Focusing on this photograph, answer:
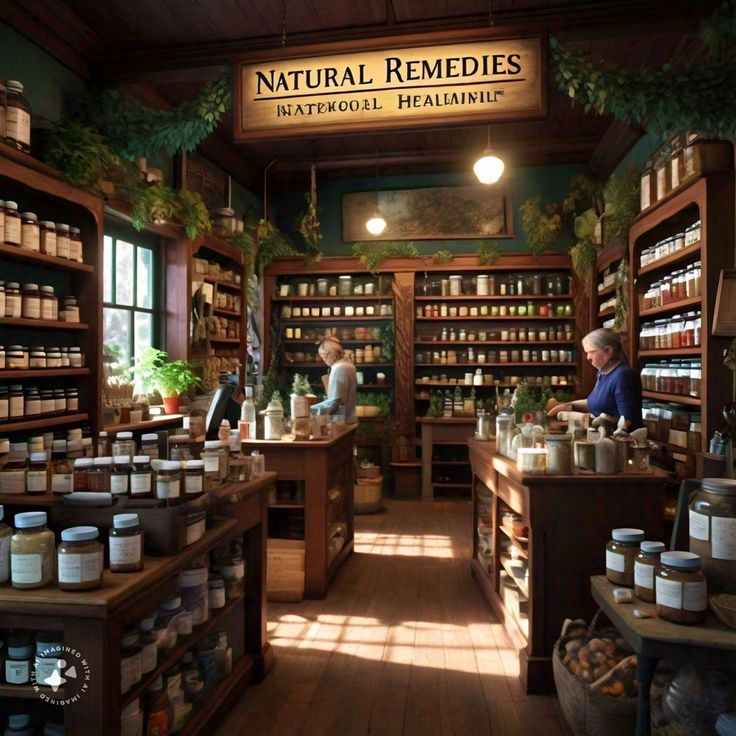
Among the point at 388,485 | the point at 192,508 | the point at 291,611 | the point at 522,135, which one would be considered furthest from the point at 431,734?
the point at 522,135

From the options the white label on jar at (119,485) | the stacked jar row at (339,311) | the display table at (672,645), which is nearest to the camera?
the display table at (672,645)

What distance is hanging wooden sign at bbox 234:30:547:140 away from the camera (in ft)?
11.2

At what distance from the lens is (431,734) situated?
2.66 meters

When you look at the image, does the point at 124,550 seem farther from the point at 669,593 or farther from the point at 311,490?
the point at 311,490

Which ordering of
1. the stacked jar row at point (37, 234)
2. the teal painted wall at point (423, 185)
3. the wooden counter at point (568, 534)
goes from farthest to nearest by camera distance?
the teal painted wall at point (423, 185), the stacked jar row at point (37, 234), the wooden counter at point (568, 534)

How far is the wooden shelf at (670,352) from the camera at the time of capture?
4227 millimetres

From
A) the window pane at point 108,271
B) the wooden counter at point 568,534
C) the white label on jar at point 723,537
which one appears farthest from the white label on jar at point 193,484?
the window pane at point 108,271

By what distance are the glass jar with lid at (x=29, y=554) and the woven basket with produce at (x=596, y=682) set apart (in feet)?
6.34

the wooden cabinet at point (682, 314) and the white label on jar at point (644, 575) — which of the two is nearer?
the white label on jar at point (644, 575)

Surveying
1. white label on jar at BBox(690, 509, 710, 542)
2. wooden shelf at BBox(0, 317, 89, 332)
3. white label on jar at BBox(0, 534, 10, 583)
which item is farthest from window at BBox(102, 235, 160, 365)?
white label on jar at BBox(690, 509, 710, 542)

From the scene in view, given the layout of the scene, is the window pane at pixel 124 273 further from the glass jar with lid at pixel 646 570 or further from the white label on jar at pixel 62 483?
the glass jar with lid at pixel 646 570

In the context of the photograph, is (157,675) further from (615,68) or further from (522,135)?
(522,135)

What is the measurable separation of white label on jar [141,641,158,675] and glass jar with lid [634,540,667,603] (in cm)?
156

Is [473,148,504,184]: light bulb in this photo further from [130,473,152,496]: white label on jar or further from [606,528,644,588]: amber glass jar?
[130,473,152,496]: white label on jar
